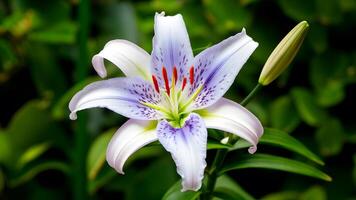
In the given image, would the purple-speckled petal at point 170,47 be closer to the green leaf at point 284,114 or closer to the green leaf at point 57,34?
the green leaf at point 284,114

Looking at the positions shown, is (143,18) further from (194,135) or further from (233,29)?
(194,135)

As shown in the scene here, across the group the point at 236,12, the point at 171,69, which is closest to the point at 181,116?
the point at 171,69

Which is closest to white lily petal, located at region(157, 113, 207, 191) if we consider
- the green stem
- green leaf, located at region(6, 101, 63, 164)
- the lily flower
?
the lily flower

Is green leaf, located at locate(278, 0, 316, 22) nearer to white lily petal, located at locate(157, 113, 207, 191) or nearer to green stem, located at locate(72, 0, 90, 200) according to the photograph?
green stem, located at locate(72, 0, 90, 200)

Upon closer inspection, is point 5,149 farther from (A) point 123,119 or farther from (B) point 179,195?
(B) point 179,195

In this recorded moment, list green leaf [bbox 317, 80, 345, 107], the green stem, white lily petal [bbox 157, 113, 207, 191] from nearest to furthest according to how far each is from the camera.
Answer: white lily petal [bbox 157, 113, 207, 191], the green stem, green leaf [bbox 317, 80, 345, 107]

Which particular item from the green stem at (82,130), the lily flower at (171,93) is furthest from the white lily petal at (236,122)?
the green stem at (82,130)

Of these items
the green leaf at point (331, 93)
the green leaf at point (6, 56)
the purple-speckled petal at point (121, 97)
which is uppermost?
the purple-speckled petal at point (121, 97)
